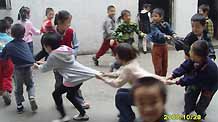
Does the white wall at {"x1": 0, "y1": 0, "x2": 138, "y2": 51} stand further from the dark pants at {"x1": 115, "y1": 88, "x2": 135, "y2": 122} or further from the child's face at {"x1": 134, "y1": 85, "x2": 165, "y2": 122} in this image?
the child's face at {"x1": 134, "y1": 85, "x2": 165, "y2": 122}

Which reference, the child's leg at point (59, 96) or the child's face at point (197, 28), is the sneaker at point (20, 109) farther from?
the child's face at point (197, 28)

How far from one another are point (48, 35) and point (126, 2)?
14.4ft

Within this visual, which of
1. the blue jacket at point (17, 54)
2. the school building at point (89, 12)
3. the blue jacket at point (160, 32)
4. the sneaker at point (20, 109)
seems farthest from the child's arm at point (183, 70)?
the school building at point (89, 12)

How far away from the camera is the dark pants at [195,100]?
13.2 ft

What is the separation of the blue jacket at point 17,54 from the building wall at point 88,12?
10.7ft

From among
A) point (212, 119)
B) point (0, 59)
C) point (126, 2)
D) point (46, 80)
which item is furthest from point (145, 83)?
point (126, 2)

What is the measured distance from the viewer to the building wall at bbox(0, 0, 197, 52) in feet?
26.1

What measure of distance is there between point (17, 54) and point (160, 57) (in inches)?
86.0

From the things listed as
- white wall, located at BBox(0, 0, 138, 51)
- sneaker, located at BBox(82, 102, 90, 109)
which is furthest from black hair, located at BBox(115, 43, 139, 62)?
white wall, located at BBox(0, 0, 138, 51)

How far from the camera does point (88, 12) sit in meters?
8.27

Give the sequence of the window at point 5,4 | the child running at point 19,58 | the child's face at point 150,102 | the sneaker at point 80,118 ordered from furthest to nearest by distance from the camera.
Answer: the window at point 5,4
the child running at point 19,58
the sneaker at point 80,118
the child's face at point 150,102

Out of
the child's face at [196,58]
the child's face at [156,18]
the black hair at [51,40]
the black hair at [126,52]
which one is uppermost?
the child's face at [156,18]

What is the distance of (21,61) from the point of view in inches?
185

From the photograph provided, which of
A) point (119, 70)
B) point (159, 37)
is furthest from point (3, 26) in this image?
point (159, 37)
